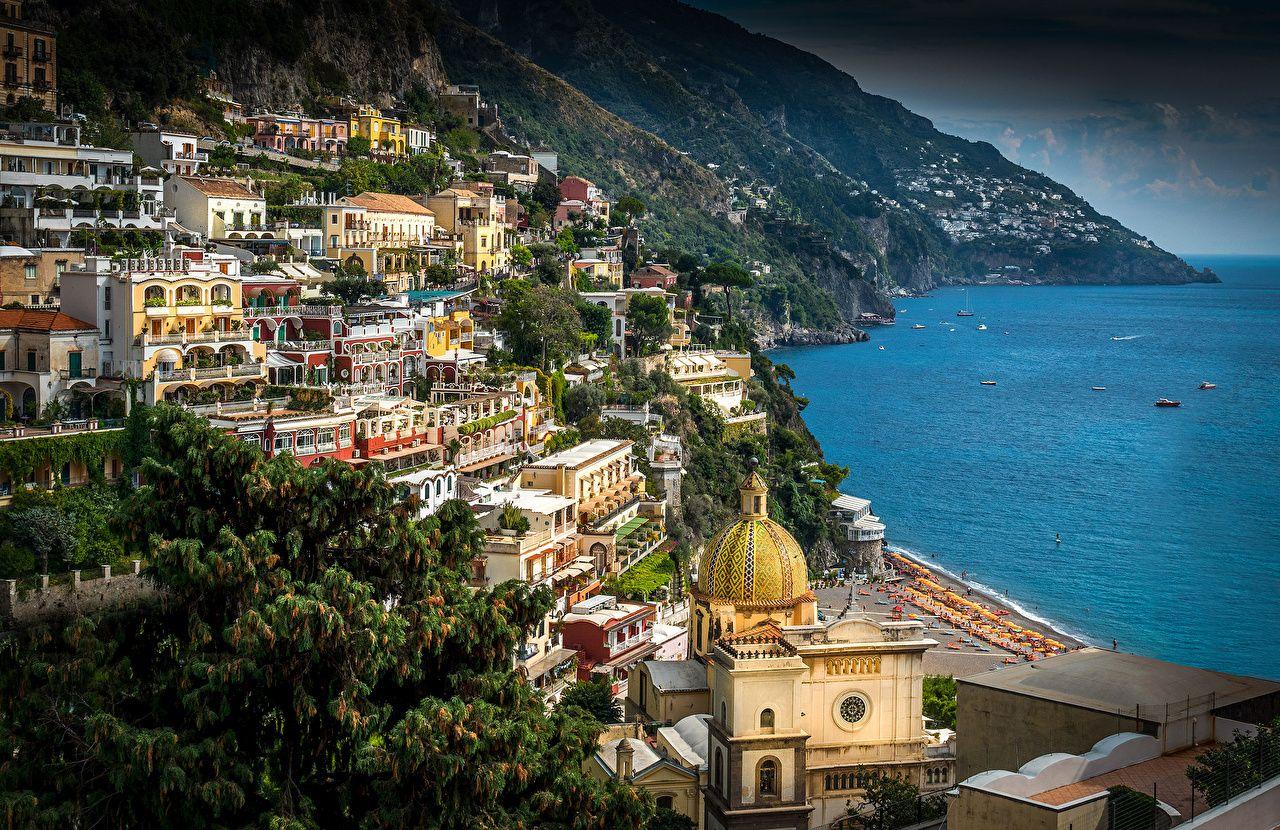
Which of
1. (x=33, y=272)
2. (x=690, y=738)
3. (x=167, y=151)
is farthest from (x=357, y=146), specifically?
(x=690, y=738)

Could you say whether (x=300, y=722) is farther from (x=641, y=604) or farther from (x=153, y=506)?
(x=641, y=604)

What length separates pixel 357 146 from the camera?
65750 mm

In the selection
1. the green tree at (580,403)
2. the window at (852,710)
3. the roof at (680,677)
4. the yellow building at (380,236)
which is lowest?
the roof at (680,677)

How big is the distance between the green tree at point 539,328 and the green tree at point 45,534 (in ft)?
75.5

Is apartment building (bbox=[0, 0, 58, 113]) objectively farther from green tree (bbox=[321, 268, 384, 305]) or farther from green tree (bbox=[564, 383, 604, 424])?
green tree (bbox=[564, 383, 604, 424])

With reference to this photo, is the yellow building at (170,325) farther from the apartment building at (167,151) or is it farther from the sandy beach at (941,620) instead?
the sandy beach at (941,620)

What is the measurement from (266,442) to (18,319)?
269 inches

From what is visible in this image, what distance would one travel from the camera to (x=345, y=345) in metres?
42.0

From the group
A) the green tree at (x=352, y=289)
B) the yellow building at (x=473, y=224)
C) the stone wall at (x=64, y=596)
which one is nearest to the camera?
the stone wall at (x=64, y=596)

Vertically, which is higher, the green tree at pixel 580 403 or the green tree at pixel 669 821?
the green tree at pixel 580 403

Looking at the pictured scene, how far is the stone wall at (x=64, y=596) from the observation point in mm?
27609

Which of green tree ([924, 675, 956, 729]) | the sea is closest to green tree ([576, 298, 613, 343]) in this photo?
the sea

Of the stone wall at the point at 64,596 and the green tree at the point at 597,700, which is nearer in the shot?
the stone wall at the point at 64,596

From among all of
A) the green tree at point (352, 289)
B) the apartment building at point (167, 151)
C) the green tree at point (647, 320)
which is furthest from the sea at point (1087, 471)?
the apartment building at point (167, 151)
